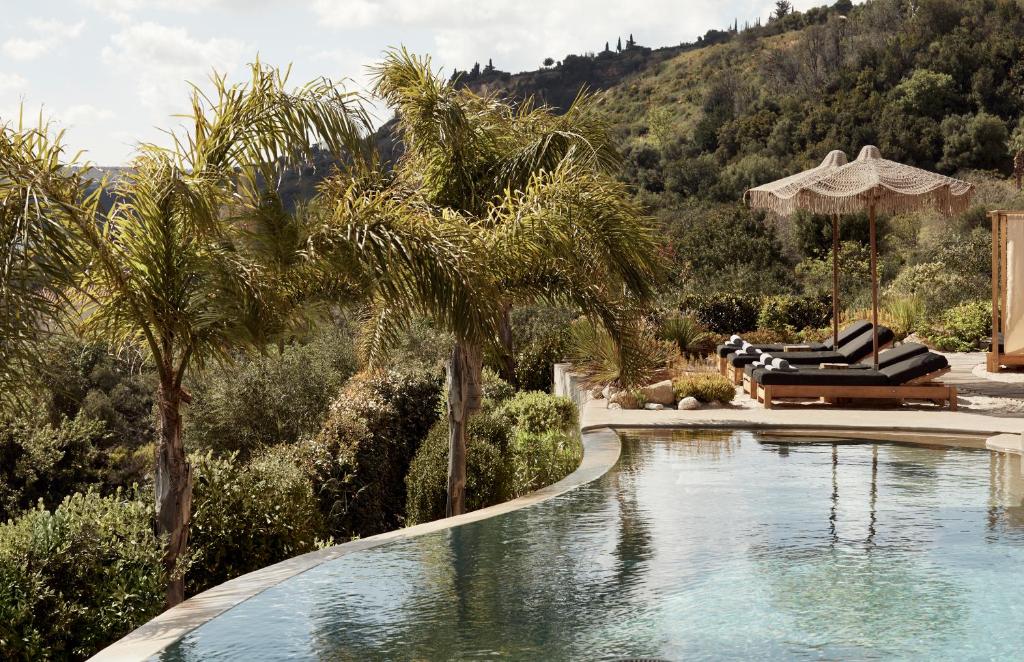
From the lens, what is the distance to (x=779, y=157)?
42.2m

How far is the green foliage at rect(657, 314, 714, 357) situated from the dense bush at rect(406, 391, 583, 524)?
5502 mm

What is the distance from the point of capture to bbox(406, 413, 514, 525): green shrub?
10820mm

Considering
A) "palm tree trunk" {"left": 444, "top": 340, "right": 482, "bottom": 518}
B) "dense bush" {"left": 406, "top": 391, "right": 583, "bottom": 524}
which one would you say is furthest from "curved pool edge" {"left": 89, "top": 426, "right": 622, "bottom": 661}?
"dense bush" {"left": 406, "top": 391, "right": 583, "bottom": 524}

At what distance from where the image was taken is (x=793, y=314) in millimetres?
20219

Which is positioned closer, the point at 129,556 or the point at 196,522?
the point at 129,556

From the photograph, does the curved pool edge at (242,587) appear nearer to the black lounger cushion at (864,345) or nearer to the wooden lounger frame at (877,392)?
the wooden lounger frame at (877,392)

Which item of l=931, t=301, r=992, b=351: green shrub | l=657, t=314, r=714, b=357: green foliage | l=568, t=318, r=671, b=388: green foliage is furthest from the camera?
l=931, t=301, r=992, b=351: green shrub

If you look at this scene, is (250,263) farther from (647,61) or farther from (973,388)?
(647,61)

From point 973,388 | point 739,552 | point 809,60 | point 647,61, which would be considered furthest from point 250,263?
point 647,61

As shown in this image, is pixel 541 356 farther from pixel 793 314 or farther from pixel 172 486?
pixel 172 486

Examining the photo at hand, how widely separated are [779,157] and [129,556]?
39404 millimetres

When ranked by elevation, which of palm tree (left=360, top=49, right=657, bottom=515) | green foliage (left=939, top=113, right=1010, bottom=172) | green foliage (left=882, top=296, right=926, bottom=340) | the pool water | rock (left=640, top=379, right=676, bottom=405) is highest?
green foliage (left=939, top=113, right=1010, bottom=172)

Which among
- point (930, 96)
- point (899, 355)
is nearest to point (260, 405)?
point (899, 355)

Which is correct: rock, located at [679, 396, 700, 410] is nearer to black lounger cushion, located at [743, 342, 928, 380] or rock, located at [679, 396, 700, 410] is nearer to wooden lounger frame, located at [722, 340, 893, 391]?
black lounger cushion, located at [743, 342, 928, 380]
